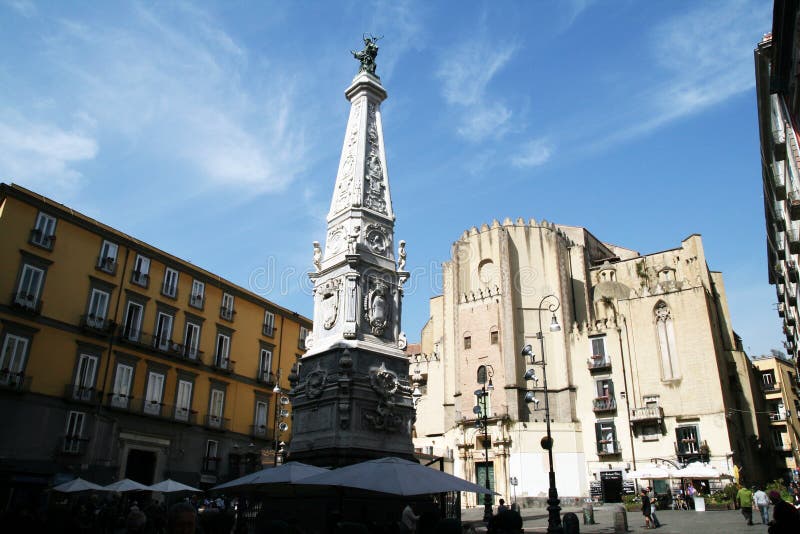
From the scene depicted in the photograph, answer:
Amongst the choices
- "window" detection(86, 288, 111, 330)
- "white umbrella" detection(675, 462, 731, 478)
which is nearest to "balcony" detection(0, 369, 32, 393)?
"window" detection(86, 288, 111, 330)

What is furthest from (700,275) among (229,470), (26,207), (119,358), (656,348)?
(26,207)

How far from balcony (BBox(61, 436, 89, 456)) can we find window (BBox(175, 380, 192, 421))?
499cm

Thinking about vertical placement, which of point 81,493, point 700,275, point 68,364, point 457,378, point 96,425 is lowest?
point 81,493

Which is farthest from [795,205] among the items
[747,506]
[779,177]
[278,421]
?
[278,421]

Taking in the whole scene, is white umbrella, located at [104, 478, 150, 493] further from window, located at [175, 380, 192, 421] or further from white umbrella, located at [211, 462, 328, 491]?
window, located at [175, 380, 192, 421]

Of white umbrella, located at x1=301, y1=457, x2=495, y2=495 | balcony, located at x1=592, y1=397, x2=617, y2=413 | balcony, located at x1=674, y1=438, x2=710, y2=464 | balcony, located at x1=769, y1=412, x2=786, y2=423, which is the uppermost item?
balcony, located at x1=769, y1=412, x2=786, y2=423

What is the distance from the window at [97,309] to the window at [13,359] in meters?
3.05

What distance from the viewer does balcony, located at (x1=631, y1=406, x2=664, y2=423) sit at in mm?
37281

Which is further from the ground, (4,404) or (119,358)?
(119,358)

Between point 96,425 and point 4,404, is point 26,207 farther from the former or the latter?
point 96,425

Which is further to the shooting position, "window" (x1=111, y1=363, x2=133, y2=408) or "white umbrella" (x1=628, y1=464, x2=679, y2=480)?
"white umbrella" (x1=628, y1=464, x2=679, y2=480)

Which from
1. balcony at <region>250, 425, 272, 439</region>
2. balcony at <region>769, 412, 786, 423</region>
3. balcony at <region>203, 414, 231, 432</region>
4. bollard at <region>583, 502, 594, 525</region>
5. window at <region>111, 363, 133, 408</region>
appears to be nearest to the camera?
bollard at <region>583, 502, 594, 525</region>

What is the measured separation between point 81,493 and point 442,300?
116 feet

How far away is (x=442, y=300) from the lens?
55.2m
